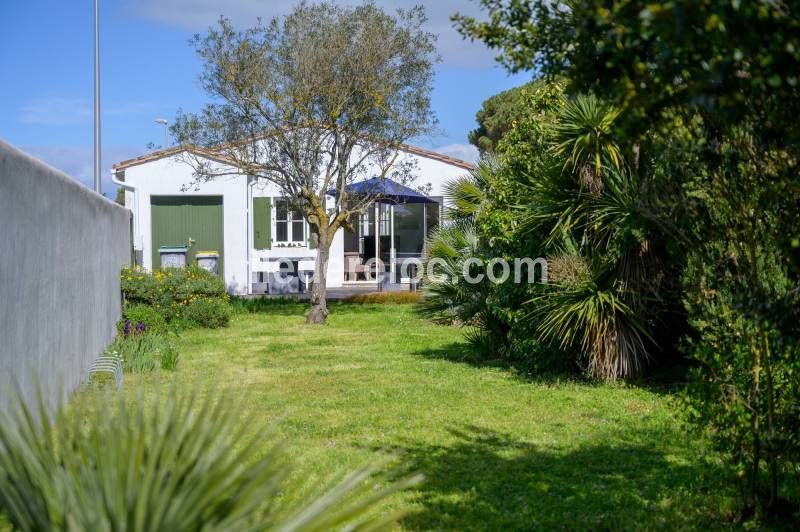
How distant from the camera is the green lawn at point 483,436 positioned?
5953 millimetres

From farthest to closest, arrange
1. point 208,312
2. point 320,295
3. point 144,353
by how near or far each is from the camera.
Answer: point 320,295 → point 208,312 → point 144,353

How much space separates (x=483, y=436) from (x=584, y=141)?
346 centimetres

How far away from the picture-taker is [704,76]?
9.22 feet

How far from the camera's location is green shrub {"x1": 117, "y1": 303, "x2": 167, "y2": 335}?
48.9ft

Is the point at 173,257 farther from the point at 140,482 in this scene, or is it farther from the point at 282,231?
the point at 140,482

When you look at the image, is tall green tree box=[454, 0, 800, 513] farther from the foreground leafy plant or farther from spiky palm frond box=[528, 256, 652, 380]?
spiky palm frond box=[528, 256, 652, 380]

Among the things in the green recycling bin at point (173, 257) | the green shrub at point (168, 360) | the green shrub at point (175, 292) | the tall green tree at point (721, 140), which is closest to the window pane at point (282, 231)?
the green recycling bin at point (173, 257)

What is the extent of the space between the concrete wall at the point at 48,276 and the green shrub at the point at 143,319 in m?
2.15

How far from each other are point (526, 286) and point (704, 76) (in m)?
8.55

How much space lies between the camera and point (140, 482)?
9.98 feet

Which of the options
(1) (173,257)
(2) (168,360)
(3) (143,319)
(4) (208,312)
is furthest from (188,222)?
(2) (168,360)

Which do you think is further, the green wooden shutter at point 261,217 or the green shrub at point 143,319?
the green wooden shutter at point 261,217

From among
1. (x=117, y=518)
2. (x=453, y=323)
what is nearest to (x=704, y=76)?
(x=117, y=518)

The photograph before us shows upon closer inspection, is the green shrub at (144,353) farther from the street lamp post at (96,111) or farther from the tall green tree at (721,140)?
the street lamp post at (96,111)
